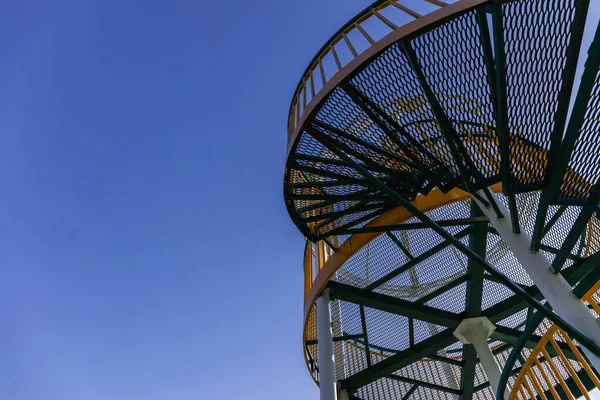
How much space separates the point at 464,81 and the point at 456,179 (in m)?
1.29

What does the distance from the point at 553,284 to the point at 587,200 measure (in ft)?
3.00

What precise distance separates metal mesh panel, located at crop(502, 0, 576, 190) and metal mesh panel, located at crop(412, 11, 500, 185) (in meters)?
0.26

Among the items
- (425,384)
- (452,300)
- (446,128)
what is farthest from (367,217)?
(425,384)

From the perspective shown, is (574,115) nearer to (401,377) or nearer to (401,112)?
(401,112)

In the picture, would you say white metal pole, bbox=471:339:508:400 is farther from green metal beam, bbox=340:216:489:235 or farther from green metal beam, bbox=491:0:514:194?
green metal beam, bbox=491:0:514:194

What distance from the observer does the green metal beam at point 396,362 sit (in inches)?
325

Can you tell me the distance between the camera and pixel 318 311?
7590 mm

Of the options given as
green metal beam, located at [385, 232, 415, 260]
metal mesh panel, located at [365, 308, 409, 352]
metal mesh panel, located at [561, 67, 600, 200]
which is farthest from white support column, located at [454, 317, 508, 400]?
metal mesh panel, located at [561, 67, 600, 200]

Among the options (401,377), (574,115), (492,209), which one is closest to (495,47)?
(574,115)

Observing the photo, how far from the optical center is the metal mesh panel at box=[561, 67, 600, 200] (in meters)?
3.95

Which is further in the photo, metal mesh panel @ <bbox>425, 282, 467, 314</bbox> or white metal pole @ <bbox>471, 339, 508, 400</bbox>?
metal mesh panel @ <bbox>425, 282, 467, 314</bbox>

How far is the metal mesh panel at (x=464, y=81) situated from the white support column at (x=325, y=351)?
3673 mm

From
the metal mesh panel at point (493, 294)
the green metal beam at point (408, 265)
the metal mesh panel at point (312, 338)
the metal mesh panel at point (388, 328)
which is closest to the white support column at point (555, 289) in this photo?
the green metal beam at point (408, 265)

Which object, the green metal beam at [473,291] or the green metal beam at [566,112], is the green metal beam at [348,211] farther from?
the green metal beam at [566,112]
